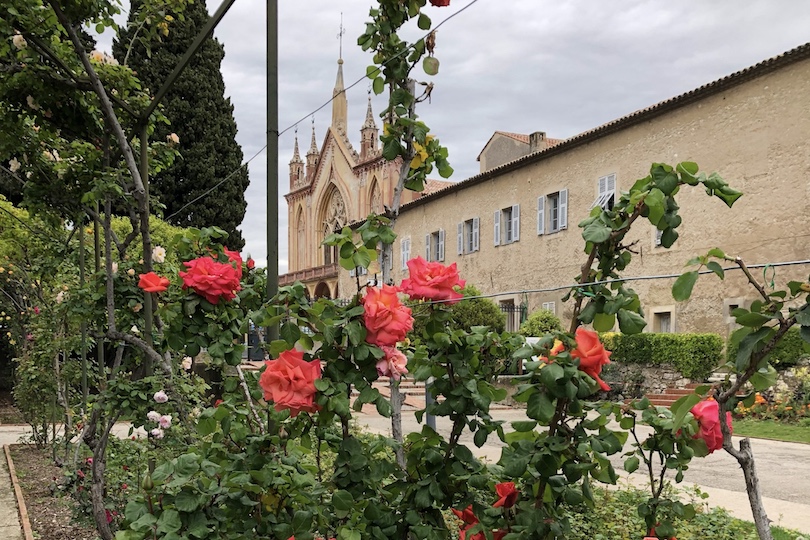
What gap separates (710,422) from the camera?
5.02ft

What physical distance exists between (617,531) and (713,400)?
2.64m

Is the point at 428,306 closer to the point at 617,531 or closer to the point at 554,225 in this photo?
the point at 617,531

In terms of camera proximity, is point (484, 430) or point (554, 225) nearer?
point (484, 430)

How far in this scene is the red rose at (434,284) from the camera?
5.43 feet

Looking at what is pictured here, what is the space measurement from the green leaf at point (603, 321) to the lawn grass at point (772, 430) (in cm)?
859

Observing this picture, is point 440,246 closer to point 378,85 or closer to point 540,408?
point 378,85

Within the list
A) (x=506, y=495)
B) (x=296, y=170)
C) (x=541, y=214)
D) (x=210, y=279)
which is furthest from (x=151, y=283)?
(x=296, y=170)

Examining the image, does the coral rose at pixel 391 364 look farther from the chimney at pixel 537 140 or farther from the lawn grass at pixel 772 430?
the chimney at pixel 537 140

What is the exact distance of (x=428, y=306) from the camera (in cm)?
172

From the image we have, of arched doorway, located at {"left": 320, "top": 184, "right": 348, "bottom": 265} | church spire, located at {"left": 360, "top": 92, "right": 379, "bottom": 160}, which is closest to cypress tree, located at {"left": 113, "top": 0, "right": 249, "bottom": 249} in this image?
church spire, located at {"left": 360, "top": 92, "right": 379, "bottom": 160}

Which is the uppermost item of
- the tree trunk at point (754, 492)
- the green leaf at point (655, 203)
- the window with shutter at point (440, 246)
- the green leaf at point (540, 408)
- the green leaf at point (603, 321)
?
the window with shutter at point (440, 246)

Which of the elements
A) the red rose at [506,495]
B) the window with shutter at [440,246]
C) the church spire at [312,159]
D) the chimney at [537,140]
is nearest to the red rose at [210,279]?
the red rose at [506,495]

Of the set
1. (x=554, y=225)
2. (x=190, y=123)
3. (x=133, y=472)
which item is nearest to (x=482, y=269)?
(x=554, y=225)

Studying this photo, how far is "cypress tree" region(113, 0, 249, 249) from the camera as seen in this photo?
14.8 m
